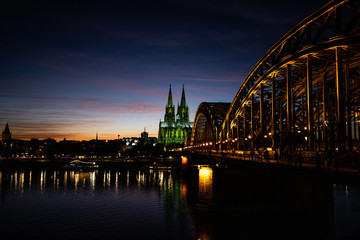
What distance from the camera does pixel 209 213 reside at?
141 ft

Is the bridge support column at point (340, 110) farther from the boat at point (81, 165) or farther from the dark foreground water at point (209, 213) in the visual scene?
the boat at point (81, 165)

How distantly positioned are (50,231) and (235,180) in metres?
35.3

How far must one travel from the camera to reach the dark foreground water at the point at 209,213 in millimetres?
33375

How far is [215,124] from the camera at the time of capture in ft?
342

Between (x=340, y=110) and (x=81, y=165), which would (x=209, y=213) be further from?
(x=81, y=165)

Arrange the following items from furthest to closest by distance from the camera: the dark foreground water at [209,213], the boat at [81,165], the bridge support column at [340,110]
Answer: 1. the boat at [81,165]
2. the dark foreground water at [209,213]
3. the bridge support column at [340,110]

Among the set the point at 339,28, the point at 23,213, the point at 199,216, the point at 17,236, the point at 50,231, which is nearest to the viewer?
the point at 339,28

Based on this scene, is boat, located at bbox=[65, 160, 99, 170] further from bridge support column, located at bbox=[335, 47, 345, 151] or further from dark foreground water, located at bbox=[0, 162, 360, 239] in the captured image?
bridge support column, located at bbox=[335, 47, 345, 151]

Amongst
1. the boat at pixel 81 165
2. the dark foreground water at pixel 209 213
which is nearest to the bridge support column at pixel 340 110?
the dark foreground water at pixel 209 213

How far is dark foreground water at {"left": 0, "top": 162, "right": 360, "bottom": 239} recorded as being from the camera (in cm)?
3338

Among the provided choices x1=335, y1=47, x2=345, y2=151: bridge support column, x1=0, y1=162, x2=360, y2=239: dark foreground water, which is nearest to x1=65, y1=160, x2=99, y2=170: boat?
x1=0, y1=162, x2=360, y2=239: dark foreground water

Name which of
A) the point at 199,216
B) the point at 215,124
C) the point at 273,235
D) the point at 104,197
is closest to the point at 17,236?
the point at 199,216

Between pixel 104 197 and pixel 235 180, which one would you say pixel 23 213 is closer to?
pixel 104 197

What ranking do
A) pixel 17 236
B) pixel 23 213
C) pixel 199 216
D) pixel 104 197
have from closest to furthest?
pixel 17 236
pixel 199 216
pixel 23 213
pixel 104 197
